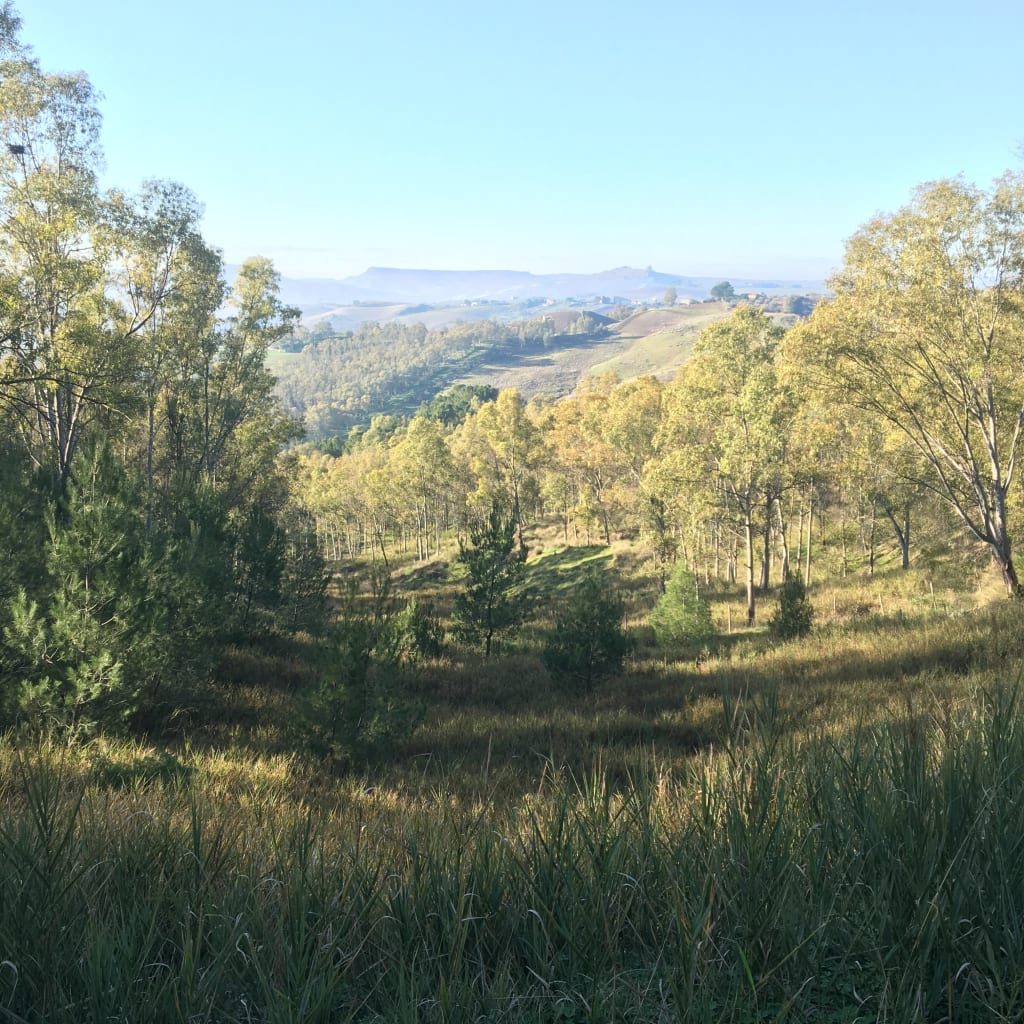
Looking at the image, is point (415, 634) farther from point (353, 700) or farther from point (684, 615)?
point (353, 700)

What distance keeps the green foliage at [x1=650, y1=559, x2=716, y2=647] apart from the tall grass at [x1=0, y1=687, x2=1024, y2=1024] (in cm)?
1923

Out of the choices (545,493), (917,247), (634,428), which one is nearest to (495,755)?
(917,247)

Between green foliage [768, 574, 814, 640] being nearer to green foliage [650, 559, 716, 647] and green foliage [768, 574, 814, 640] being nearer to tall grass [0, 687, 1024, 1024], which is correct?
green foliage [650, 559, 716, 647]

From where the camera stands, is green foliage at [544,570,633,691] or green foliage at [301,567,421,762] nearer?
green foliage at [301,567,421,762]

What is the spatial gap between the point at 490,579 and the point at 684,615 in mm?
6959

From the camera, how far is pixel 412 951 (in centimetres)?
177

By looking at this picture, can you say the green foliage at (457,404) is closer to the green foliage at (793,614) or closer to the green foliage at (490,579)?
the green foliage at (490,579)

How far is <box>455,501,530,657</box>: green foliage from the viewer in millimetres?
21891

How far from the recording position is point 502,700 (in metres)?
16.4

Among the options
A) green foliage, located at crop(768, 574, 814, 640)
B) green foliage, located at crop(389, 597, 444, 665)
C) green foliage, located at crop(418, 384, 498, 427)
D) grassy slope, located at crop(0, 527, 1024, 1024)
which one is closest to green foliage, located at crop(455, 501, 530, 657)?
green foliage, located at crop(389, 597, 444, 665)

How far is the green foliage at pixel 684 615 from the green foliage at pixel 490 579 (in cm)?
528

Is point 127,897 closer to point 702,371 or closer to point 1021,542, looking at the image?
point 702,371

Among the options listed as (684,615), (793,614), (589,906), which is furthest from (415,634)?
(589,906)

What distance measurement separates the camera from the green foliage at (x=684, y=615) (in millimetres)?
20797
